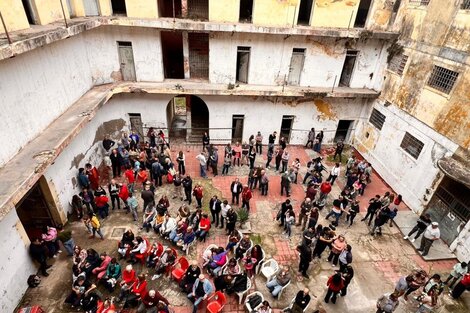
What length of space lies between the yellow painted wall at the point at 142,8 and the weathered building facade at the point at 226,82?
0.15ft

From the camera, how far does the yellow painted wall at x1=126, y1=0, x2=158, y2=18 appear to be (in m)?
13.2

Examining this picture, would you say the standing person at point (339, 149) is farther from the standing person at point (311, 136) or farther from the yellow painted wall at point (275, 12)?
the yellow painted wall at point (275, 12)

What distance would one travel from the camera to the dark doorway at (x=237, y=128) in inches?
664

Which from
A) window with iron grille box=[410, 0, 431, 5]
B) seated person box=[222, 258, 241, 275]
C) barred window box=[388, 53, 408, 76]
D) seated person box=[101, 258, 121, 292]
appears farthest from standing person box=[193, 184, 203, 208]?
window with iron grille box=[410, 0, 431, 5]

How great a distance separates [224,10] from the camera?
13.6 meters

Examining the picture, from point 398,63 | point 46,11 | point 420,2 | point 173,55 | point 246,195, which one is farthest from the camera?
point 173,55

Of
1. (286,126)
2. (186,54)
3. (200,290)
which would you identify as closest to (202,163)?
(186,54)

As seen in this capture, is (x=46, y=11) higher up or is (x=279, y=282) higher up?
(x=46, y=11)

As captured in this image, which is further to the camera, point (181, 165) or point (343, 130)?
point (343, 130)

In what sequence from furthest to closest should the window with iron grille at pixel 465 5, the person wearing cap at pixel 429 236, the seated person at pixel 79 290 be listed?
the window with iron grille at pixel 465 5, the person wearing cap at pixel 429 236, the seated person at pixel 79 290

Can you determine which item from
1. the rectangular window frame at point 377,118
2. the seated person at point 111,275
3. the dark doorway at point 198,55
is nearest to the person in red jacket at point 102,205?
the seated person at point 111,275

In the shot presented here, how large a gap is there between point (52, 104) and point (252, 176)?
8392 millimetres

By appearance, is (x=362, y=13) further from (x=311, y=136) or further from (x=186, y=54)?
(x=186, y=54)

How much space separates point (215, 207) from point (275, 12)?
9.54 meters
